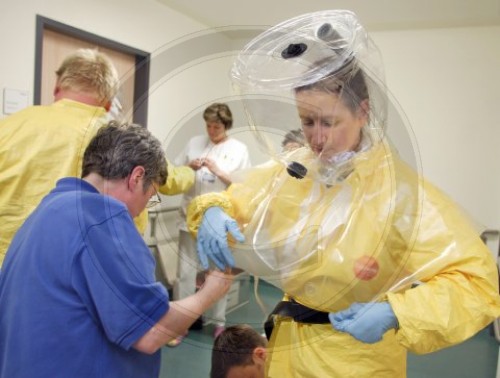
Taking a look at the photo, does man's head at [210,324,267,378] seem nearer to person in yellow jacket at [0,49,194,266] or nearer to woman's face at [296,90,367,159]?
woman's face at [296,90,367,159]

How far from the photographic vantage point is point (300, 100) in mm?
791

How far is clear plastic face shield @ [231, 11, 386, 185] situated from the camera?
0.75 m

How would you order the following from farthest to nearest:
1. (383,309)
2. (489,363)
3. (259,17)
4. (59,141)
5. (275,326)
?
(259,17) < (489,363) < (59,141) < (275,326) < (383,309)

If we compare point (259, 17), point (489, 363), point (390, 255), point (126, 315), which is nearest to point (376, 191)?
point (390, 255)

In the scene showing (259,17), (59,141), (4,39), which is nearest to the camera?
(59,141)

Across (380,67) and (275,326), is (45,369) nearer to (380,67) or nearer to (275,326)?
(275,326)

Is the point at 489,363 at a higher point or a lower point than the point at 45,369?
lower

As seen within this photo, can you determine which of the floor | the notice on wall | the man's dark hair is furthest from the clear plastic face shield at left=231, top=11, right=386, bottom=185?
the notice on wall

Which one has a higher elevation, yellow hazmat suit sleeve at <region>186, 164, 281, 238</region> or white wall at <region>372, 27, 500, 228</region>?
white wall at <region>372, 27, 500, 228</region>

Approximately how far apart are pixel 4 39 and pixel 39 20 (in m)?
0.25

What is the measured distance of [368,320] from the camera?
0.73 m

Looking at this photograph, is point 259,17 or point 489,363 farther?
point 259,17

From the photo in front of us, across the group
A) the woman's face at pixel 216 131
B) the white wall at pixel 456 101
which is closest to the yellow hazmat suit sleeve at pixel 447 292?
the woman's face at pixel 216 131

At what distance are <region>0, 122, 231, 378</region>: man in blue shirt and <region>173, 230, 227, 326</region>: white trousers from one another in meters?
0.03
